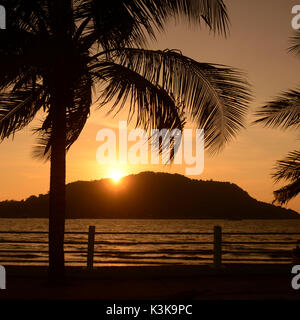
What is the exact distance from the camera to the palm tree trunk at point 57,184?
9.94m

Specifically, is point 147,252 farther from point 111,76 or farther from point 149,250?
point 149,250

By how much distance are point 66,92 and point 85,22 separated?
1358mm

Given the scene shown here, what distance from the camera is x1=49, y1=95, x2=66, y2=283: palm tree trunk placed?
994 cm

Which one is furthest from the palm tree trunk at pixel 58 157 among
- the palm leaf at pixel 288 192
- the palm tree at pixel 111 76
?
the palm leaf at pixel 288 192

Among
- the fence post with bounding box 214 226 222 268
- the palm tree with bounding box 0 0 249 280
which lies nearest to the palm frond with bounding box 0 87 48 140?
the palm tree with bounding box 0 0 249 280

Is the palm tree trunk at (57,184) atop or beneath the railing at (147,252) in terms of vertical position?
atop

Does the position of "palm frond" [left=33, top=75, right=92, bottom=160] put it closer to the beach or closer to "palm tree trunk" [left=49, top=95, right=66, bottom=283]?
"palm tree trunk" [left=49, top=95, right=66, bottom=283]

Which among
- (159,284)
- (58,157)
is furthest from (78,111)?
(159,284)

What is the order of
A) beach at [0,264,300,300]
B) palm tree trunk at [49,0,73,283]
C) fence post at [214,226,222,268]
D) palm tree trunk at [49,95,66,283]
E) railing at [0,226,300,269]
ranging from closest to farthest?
beach at [0,264,300,300] → palm tree trunk at [49,0,73,283] → palm tree trunk at [49,95,66,283] → railing at [0,226,300,269] → fence post at [214,226,222,268]

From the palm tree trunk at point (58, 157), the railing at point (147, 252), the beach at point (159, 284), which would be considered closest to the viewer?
the beach at point (159, 284)

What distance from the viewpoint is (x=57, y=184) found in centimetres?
996

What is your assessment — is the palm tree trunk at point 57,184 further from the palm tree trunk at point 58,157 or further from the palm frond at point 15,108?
the palm frond at point 15,108
